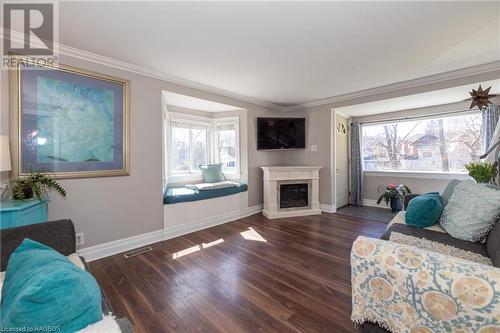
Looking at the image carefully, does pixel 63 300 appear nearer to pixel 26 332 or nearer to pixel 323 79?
pixel 26 332

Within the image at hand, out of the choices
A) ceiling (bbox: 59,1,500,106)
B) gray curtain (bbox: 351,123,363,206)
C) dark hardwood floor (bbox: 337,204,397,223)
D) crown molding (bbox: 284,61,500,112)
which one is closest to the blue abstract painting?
ceiling (bbox: 59,1,500,106)

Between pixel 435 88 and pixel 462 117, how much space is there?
1400mm

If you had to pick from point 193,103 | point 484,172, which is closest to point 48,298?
point 193,103

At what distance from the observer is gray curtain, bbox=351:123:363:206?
15.2 feet

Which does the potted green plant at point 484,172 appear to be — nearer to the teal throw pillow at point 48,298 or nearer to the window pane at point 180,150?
the teal throw pillow at point 48,298

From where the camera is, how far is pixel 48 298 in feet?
1.95

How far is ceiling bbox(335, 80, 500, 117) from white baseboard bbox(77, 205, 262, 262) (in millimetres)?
3128

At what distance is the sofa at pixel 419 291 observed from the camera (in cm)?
64

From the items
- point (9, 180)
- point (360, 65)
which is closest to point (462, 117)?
point (360, 65)

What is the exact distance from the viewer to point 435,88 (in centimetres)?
296

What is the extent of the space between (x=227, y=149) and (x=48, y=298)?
12.5 ft

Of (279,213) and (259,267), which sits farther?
(279,213)

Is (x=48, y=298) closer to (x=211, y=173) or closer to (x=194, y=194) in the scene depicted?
(x=194, y=194)

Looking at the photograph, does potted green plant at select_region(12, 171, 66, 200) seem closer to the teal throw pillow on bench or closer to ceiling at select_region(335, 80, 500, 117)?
the teal throw pillow on bench
